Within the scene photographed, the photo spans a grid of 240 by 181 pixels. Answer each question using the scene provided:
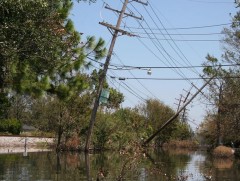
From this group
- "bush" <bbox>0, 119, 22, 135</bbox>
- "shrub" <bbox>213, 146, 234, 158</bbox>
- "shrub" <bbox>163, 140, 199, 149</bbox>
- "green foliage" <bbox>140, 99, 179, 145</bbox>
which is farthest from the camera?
"shrub" <bbox>163, 140, 199, 149</bbox>

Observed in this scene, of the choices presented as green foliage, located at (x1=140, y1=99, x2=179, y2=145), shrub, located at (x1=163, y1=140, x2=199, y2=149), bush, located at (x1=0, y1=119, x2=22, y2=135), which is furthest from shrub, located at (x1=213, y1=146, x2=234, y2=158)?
shrub, located at (x1=163, y1=140, x2=199, y2=149)

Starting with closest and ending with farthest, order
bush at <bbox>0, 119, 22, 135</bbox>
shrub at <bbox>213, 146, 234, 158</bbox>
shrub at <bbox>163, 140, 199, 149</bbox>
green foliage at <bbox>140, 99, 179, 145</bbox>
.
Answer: shrub at <bbox>213, 146, 234, 158</bbox> < bush at <bbox>0, 119, 22, 135</bbox> < green foliage at <bbox>140, 99, 179, 145</bbox> < shrub at <bbox>163, 140, 199, 149</bbox>

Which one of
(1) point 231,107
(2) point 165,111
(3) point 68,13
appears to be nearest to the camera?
(3) point 68,13

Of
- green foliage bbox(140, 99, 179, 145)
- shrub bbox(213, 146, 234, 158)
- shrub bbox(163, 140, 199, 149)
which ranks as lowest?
shrub bbox(213, 146, 234, 158)

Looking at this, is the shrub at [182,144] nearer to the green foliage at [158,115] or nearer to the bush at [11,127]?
the green foliage at [158,115]

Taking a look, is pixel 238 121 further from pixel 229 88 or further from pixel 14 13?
pixel 14 13

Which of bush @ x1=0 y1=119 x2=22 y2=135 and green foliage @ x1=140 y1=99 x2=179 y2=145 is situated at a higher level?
green foliage @ x1=140 y1=99 x2=179 y2=145

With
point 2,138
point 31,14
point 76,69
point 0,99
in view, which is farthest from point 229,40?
point 2,138

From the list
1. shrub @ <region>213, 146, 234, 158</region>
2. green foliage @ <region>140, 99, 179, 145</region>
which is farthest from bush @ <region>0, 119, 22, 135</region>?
shrub @ <region>213, 146, 234, 158</region>

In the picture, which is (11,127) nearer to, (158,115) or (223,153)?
(158,115)

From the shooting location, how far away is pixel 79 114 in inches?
1687

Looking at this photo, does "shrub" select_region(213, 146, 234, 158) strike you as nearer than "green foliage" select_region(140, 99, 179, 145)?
Yes

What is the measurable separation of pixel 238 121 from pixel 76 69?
16118mm

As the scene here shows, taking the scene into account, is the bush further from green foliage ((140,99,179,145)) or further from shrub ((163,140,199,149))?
shrub ((163,140,199,149))
